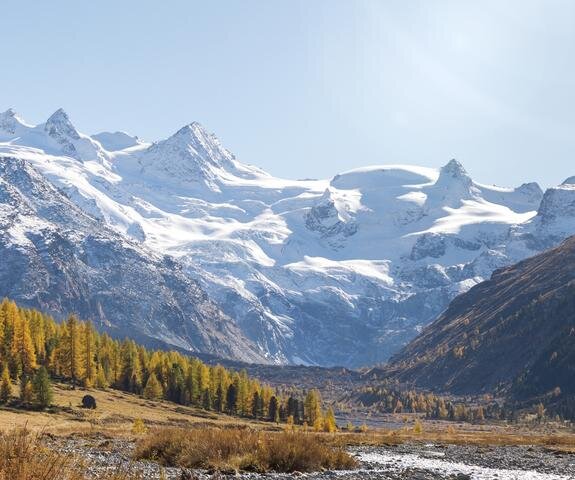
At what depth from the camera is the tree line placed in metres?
149

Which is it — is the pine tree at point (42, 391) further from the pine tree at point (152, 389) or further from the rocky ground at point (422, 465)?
the rocky ground at point (422, 465)

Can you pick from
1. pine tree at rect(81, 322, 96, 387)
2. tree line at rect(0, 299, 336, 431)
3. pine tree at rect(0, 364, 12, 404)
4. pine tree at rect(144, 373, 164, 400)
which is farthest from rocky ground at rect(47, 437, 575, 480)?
pine tree at rect(144, 373, 164, 400)

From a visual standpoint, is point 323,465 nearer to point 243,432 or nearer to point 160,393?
point 243,432

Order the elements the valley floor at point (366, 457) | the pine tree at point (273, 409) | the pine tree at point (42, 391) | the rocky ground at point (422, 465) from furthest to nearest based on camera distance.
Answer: the pine tree at point (273, 409), the pine tree at point (42, 391), the rocky ground at point (422, 465), the valley floor at point (366, 457)

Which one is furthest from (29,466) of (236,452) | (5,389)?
(5,389)

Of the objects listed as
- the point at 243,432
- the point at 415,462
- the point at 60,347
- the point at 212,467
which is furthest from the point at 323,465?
the point at 60,347

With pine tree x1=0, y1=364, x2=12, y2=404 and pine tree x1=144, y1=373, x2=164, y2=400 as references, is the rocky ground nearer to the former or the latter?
pine tree x1=0, y1=364, x2=12, y2=404

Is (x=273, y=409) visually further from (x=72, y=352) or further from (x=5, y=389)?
(x=5, y=389)

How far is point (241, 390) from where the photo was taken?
606 ft

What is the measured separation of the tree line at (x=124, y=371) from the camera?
489ft

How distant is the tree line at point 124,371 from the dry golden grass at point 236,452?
105 m

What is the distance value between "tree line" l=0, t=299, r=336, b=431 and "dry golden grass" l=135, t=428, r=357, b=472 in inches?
4132

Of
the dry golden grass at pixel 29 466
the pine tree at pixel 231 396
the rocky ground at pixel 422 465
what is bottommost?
the rocky ground at pixel 422 465

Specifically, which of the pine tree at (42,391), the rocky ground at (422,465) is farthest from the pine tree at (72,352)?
the rocky ground at (422,465)
